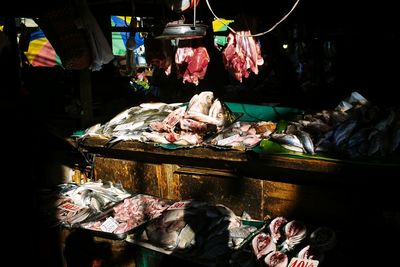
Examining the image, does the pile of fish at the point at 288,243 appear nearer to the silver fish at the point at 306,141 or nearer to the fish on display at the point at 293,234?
the fish on display at the point at 293,234

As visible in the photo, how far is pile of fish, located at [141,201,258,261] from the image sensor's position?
13.5 feet

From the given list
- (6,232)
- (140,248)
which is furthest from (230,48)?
(6,232)

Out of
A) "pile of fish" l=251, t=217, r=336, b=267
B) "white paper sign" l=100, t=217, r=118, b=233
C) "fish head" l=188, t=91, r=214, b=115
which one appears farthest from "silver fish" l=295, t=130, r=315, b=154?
"white paper sign" l=100, t=217, r=118, b=233

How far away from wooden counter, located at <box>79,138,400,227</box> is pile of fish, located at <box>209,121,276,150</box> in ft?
0.54

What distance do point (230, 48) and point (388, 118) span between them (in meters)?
2.09

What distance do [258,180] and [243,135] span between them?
680 mm

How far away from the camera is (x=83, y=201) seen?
5.37 metres

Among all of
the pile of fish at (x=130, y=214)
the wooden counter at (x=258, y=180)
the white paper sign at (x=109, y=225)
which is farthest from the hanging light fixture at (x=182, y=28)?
the white paper sign at (x=109, y=225)

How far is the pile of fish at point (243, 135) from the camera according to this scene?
185 inches

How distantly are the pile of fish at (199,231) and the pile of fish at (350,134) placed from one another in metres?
1.09

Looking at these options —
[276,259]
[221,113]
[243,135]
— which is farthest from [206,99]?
[276,259]

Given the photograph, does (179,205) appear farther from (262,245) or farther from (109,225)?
(262,245)

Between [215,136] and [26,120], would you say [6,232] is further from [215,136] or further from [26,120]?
[215,136]

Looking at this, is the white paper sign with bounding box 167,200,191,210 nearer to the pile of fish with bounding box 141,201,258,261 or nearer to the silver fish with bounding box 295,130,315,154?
the pile of fish with bounding box 141,201,258,261
